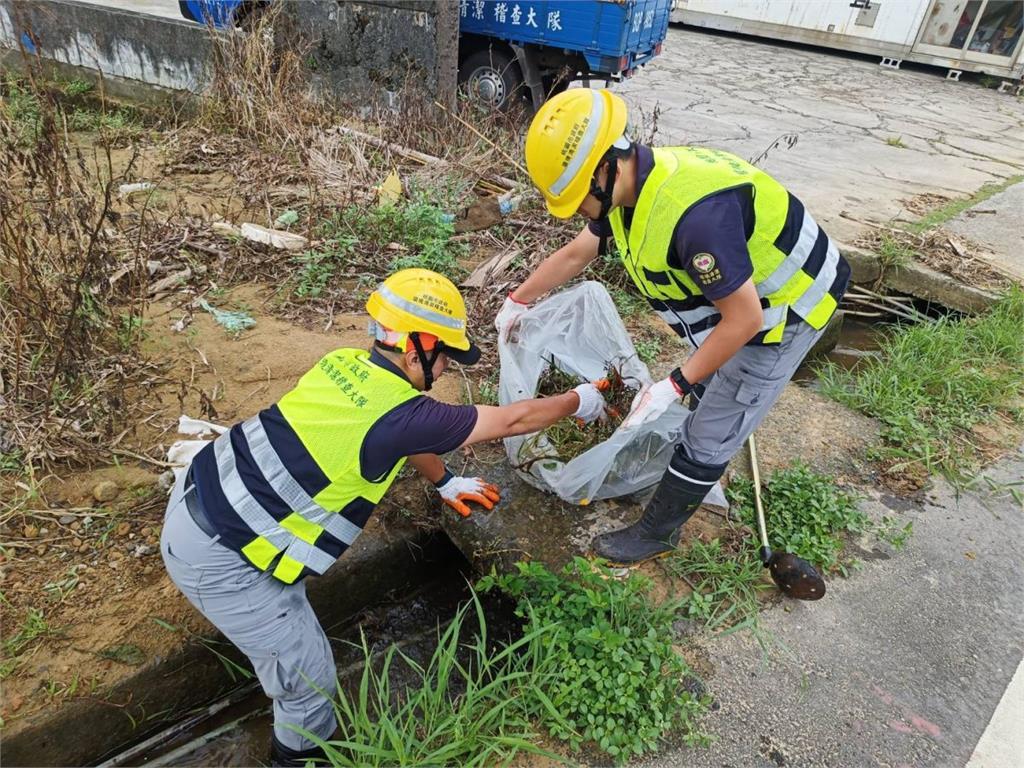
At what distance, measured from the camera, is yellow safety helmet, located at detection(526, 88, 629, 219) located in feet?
5.66

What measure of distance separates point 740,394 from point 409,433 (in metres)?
1.11

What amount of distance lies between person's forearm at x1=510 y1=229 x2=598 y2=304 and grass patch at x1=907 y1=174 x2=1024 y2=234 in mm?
3814

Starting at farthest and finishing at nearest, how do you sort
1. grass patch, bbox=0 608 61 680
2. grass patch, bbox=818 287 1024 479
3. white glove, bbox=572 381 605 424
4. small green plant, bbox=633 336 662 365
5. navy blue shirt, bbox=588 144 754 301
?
small green plant, bbox=633 336 662 365 → grass patch, bbox=818 287 1024 479 → white glove, bbox=572 381 605 424 → grass patch, bbox=0 608 61 680 → navy blue shirt, bbox=588 144 754 301

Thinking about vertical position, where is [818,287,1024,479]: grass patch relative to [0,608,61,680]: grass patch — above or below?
above

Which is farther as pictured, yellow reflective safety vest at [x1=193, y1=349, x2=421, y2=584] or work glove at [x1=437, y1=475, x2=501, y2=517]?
work glove at [x1=437, y1=475, x2=501, y2=517]

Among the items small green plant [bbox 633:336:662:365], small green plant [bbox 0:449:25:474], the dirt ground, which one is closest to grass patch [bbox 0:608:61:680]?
the dirt ground

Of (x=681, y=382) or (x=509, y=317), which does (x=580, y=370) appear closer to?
(x=509, y=317)

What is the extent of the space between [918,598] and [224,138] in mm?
5975

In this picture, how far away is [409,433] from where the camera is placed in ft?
5.65

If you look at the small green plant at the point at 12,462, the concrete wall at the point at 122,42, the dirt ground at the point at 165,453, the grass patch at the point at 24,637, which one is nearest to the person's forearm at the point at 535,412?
the dirt ground at the point at 165,453

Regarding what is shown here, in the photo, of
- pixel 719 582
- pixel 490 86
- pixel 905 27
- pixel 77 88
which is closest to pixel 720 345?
pixel 719 582

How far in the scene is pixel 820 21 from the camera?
1297cm

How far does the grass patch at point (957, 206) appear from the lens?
16.6 feet

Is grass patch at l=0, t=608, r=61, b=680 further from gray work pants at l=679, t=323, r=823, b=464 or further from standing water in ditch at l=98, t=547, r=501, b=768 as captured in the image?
gray work pants at l=679, t=323, r=823, b=464
